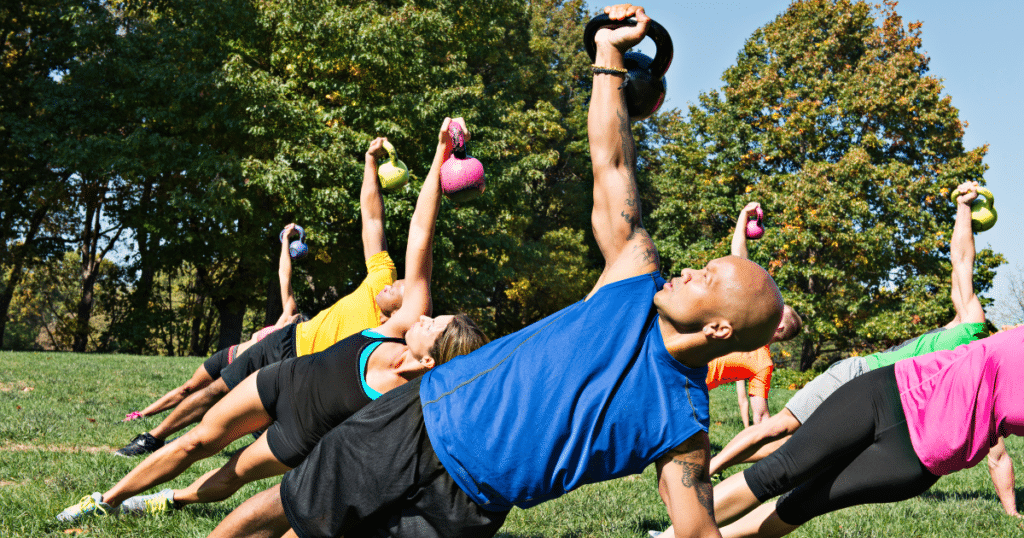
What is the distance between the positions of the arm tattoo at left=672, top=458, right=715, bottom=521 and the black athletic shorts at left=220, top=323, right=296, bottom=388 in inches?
148

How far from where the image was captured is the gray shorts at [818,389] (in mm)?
4691

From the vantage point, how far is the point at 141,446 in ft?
19.2

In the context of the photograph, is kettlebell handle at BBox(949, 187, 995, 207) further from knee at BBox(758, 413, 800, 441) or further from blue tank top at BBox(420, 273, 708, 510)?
blue tank top at BBox(420, 273, 708, 510)

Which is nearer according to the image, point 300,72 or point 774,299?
point 774,299

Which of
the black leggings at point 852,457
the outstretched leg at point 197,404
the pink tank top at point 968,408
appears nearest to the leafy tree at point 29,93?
the outstretched leg at point 197,404

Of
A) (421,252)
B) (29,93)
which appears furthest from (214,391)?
(29,93)

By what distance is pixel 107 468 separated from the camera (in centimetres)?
518

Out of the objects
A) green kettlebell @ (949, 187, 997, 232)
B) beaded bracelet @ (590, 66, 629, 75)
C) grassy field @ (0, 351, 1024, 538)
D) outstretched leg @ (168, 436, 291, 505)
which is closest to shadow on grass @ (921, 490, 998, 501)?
grassy field @ (0, 351, 1024, 538)

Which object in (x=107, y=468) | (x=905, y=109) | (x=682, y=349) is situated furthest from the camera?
(x=905, y=109)

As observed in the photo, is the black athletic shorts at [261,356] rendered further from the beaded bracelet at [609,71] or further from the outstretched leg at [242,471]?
the beaded bracelet at [609,71]

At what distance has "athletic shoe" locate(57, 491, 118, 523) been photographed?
154 inches

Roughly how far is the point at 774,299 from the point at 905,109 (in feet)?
76.9

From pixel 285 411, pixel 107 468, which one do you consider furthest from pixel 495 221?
pixel 285 411

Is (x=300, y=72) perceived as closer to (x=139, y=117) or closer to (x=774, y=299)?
(x=139, y=117)
